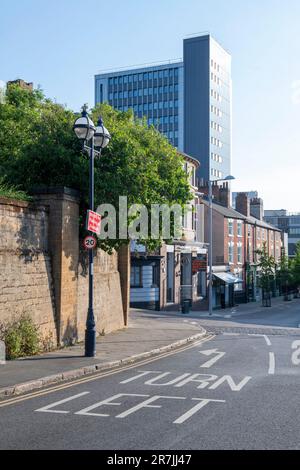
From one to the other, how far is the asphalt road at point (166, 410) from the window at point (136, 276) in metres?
24.1

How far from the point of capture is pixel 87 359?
1471 centimetres

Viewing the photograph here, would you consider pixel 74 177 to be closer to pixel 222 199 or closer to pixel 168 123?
pixel 222 199

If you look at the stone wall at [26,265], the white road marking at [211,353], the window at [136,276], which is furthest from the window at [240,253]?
the stone wall at [26,265]

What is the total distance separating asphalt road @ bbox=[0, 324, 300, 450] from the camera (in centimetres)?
744

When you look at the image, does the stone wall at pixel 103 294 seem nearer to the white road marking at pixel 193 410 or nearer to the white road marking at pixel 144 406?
the white road marking at pixel 144 406

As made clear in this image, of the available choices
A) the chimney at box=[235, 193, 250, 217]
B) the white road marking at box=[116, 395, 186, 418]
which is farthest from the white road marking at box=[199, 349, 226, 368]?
the chimney at box=[235, 193, 250, 217]

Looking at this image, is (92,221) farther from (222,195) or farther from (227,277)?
(222,195)

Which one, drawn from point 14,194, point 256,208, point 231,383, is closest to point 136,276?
point 14,194

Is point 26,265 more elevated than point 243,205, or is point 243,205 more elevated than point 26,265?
point 243,205

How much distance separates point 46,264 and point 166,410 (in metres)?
8.82

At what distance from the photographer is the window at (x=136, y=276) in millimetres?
38938

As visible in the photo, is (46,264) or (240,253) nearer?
(46,264)
